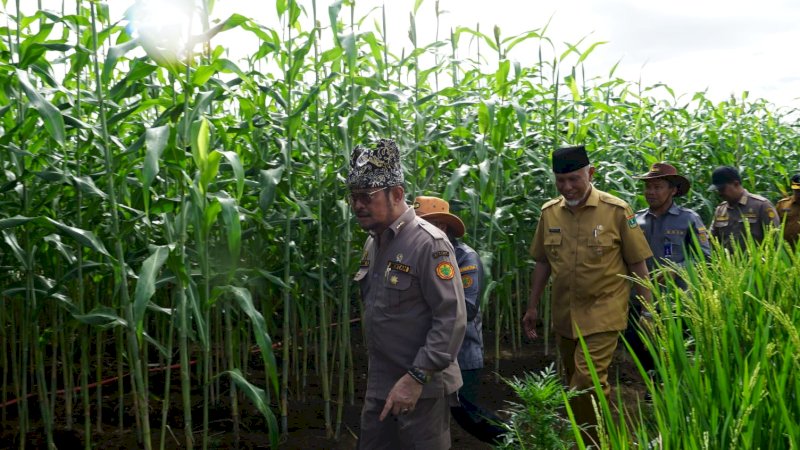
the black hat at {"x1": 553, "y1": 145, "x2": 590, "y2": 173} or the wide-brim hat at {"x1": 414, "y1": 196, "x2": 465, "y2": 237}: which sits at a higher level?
the black hat at {"x1": 553, "y1": 145, "x2": 590, "y2": 173}

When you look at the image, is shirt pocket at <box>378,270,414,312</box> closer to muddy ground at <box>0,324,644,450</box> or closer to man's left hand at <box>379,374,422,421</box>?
man's left hand at <box>379,374,422,421</box>

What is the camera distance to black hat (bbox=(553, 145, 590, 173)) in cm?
462

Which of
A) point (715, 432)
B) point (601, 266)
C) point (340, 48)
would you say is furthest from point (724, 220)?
point (715, 432)

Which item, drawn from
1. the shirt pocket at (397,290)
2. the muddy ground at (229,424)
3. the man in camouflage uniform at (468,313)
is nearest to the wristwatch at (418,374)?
the shirt pocket at (397,290)

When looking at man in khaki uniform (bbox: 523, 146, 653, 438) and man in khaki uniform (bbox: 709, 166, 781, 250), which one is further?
man in khaki uniform (bbox: 709, 166, 781, 250)

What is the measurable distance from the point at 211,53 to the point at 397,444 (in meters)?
2.26

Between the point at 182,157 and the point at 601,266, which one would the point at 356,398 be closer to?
the point at 601,266

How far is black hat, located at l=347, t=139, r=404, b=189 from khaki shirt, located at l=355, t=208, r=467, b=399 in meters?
0.21

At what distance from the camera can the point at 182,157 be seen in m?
3.78

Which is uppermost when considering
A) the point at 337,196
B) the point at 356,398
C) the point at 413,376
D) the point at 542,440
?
the point at 337,196

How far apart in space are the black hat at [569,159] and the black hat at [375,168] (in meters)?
1.66

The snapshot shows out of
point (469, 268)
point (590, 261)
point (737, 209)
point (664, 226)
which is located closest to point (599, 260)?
point (590, 261)

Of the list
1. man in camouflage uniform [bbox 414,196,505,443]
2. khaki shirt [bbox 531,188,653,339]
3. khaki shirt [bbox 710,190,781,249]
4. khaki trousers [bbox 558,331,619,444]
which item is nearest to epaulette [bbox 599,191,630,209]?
khaki shirt [bbox 531,188,653,339]

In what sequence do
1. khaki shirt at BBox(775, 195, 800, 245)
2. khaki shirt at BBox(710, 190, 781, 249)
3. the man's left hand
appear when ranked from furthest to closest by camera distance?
khaki shirt at BBox(775, 195, 800, 245) → khaki shirt at BBox(710, 190, 781, 249) → the man's left hand
